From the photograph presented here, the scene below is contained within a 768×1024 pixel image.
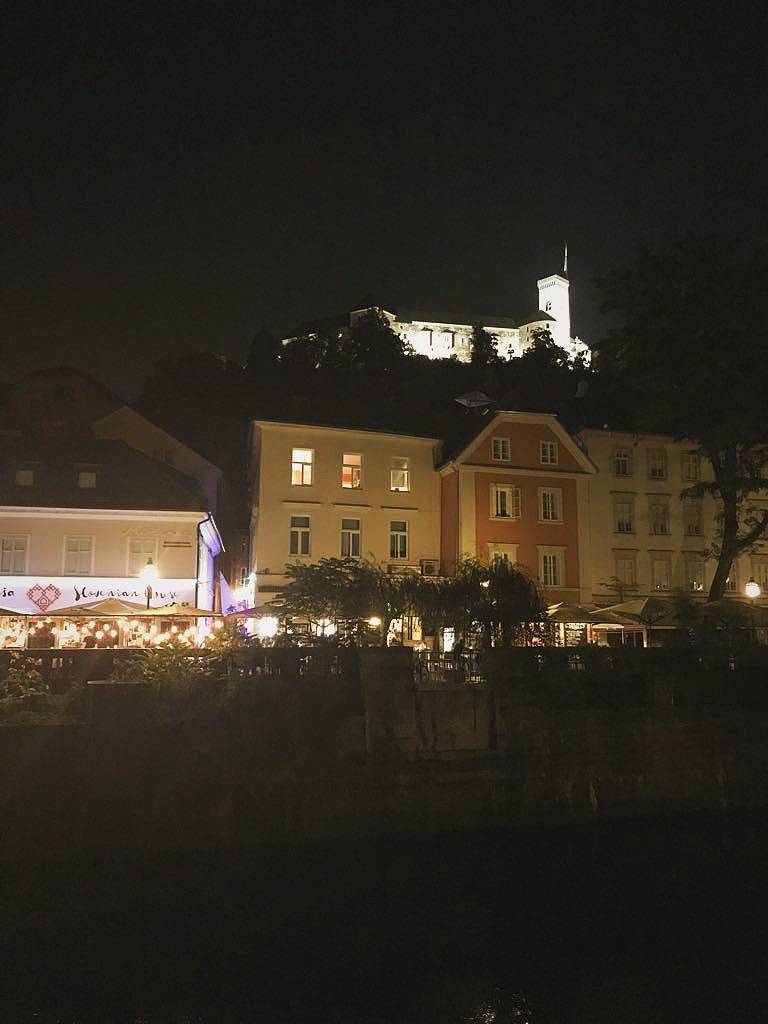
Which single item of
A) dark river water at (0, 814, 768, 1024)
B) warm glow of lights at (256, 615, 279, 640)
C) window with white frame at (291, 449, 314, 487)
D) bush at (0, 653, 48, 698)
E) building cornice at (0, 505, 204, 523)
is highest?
window with white frame at (291, 449, 314, 487)

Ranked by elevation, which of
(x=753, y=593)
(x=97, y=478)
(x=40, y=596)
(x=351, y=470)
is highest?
(x=351, y=470)

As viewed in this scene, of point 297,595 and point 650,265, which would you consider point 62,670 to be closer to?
point 297,595

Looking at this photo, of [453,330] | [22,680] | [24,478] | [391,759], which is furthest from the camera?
[453,330]

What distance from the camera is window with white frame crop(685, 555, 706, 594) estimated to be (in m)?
44.6

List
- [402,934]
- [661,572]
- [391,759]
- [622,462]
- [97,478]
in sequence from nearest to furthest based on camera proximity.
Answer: [402,934]
[391,759]
[97,478]
[661,572]
[622,462]

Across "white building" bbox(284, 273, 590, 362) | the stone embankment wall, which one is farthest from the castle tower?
the stone embankment wall

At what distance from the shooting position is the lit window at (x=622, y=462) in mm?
45188

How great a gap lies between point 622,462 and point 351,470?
14074 millimetres

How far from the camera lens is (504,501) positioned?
139 ft

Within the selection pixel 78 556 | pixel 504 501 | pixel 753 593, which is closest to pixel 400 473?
pixel 504 501

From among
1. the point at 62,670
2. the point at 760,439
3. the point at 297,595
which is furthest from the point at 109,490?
the point at 760,439

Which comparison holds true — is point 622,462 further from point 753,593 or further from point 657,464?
point 753,593

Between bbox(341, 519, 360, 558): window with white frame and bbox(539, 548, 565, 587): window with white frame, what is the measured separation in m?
8.69

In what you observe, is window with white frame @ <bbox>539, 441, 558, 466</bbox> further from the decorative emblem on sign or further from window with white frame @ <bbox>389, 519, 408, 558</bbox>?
the decorative emblem on sign
